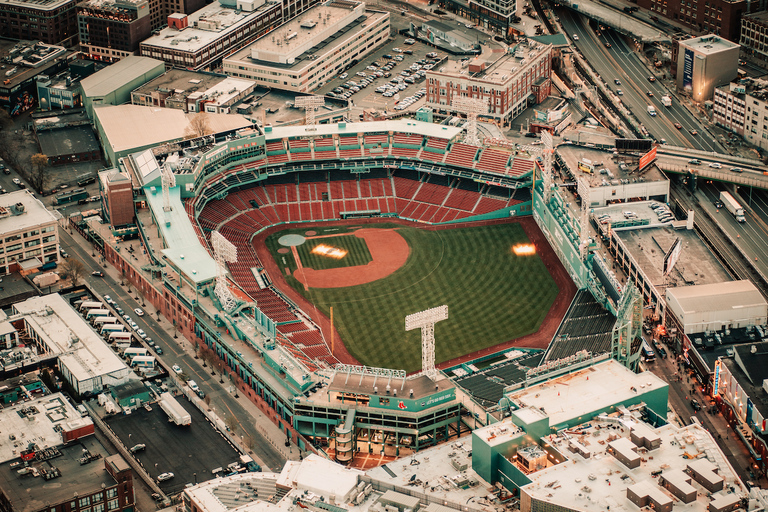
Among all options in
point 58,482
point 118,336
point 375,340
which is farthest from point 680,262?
point 58,482


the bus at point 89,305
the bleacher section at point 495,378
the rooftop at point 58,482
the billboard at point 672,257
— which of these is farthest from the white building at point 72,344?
the billboard at point 672,257

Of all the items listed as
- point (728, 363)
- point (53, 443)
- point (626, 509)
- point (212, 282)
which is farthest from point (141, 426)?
point (728, 363)

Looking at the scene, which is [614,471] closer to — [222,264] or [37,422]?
[37,422]

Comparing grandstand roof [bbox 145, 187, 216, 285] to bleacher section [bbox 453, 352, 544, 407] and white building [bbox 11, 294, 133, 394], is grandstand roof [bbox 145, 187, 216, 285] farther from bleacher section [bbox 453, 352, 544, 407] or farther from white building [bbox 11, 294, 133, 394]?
bleacher section [bbox 453, 352, 544, 407]

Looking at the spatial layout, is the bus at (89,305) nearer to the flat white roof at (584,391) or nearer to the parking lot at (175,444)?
the parking lot at (175,444)

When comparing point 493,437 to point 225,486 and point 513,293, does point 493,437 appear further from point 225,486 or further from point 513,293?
point 513,293

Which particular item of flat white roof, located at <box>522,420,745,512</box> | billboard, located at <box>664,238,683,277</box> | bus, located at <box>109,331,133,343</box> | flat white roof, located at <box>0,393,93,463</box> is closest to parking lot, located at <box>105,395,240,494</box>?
flat white roof, located at <box>0,393,93,463</box>
